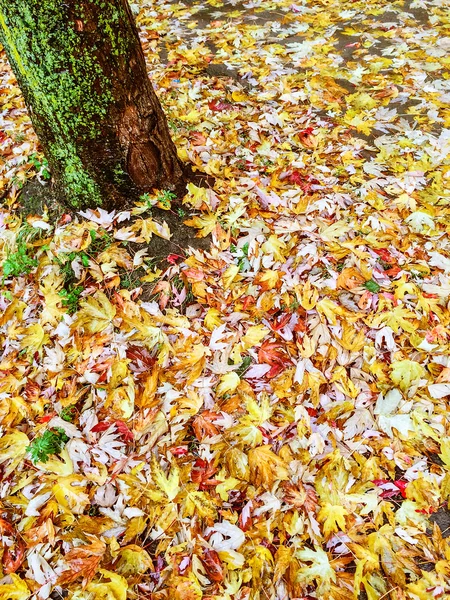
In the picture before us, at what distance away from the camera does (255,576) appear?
168cm

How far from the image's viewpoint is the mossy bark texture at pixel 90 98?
1.91 m

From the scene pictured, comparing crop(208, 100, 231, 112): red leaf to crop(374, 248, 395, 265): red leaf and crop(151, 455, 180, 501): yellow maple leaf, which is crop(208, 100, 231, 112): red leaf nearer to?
crop(374, 248, 395, 265): red leaf

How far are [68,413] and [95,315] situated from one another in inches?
21.2

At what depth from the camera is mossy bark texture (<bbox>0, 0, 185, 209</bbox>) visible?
1.91m

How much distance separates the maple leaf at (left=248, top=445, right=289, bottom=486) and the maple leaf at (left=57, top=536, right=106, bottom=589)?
70cm

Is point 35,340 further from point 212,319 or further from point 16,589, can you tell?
point 16,589

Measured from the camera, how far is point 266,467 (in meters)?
1.89

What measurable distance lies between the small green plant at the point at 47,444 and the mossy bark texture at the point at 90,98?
1.34 m

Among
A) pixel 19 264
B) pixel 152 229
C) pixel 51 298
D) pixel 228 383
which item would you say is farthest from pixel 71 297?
pixel 228 383

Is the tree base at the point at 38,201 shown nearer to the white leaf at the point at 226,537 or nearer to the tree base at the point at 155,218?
the tree base at the point at 155,218

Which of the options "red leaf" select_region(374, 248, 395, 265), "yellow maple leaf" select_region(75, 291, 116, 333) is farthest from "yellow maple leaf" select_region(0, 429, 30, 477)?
"red leaf" select_region(374, 248, 395, 265)

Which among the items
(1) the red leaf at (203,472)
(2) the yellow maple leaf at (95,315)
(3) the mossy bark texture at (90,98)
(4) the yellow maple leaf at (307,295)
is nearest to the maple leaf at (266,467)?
(1) the red leaf at (203,472)

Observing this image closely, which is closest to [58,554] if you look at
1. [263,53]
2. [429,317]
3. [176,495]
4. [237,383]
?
[176,495]

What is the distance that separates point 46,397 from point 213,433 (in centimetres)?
89
